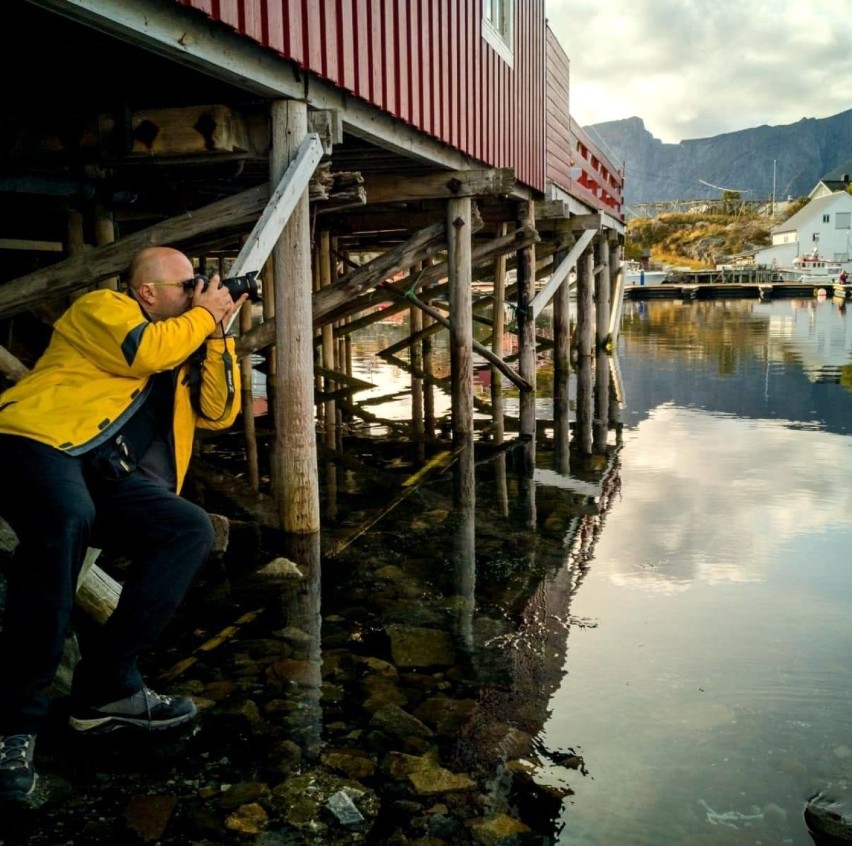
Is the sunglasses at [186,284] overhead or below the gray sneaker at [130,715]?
overhead

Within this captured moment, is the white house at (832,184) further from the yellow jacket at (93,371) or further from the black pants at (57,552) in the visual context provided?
the black pants at (57,552)

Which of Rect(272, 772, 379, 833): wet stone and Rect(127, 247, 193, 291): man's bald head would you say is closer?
Rect(272, 772, 379, 833): wet stone

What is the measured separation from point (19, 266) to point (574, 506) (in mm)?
6855

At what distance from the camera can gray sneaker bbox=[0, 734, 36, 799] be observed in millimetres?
2678

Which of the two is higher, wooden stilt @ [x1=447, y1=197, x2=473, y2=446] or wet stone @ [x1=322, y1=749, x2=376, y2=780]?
wooden stilt @ [x1=447, y1=197, x2=473, y2=446]

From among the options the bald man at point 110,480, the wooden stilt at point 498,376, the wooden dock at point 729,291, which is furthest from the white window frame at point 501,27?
the wooden dock at point 729,291

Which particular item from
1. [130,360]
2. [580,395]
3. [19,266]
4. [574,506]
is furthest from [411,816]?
[580,395]

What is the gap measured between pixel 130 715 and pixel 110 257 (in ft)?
9.57

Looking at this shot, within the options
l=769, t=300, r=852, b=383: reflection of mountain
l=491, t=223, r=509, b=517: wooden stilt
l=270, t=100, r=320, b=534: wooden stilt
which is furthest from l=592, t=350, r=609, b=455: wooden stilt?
l=270, t=100, r=320, b=534: wooden stilt

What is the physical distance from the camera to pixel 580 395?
13.8m

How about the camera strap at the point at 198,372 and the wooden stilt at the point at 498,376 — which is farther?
the wooden stilt at the point at 498,376

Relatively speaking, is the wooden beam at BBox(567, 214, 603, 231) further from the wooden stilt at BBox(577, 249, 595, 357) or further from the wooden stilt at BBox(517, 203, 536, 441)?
the wooden stilt at BBox(517, 203, 536, 441)

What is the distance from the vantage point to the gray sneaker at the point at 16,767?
268cm

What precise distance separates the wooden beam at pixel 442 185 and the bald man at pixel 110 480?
6.02 meters
